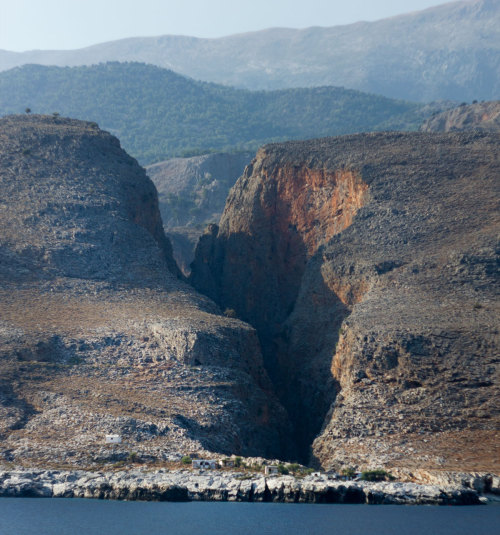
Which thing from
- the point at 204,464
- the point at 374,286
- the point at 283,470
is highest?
the point at 374,286

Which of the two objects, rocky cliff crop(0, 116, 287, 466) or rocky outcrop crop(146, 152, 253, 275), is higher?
rocky cliff crop(0, 116, 287, 466)

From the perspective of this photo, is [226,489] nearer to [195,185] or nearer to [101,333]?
[101,333]

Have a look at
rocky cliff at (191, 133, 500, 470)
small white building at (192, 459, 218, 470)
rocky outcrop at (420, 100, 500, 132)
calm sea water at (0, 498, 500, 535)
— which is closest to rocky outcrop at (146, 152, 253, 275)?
rocky outcrop at (420, 100, 500, 132)

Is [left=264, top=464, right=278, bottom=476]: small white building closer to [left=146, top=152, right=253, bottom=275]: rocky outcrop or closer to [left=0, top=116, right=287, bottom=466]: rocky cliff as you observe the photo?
[left=0, top=116, right=287, bottom=466]: rocky cliff

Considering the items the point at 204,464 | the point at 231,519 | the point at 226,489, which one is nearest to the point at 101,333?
the point at 204,464

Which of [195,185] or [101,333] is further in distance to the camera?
[195,185]

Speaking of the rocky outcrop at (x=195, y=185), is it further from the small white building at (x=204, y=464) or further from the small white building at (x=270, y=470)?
the small white building at (x=270, y=470)

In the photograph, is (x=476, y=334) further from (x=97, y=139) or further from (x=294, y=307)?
(x=97, y=139)

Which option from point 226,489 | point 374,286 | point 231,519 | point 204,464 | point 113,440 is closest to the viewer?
point 231,519
